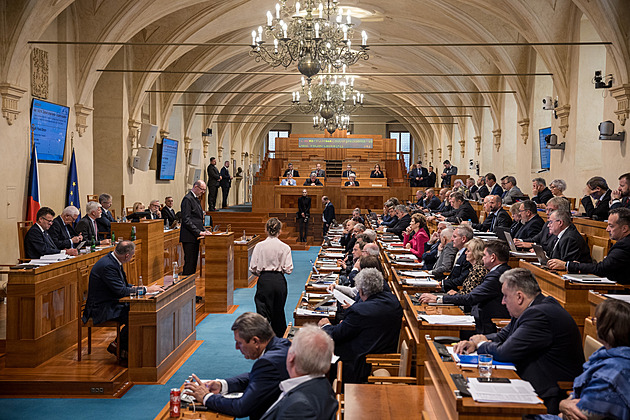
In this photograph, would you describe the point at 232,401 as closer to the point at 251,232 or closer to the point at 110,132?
the point at 110,132

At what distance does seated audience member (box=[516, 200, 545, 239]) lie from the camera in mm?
7477

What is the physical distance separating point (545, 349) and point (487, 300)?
4.53 feet

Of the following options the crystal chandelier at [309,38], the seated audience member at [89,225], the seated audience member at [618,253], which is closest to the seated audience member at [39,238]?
the seated audience member at [89,225]

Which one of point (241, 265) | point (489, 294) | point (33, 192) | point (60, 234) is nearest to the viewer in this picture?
point (489, 294)

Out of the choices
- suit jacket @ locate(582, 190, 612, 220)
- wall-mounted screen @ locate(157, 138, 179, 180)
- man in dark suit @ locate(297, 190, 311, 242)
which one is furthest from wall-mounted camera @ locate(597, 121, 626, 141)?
wall-mounted screen @ locate(157, 138, 179, 180)

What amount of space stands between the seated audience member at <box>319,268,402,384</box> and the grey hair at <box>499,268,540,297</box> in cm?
115

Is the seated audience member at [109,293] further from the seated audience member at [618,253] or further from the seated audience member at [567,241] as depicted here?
the seated audience member at [618,253]

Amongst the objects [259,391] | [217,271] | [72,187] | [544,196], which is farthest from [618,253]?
[72,187]

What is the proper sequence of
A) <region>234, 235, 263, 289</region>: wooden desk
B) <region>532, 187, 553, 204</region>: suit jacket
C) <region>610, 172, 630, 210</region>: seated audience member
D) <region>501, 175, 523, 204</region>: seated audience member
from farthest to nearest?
<region>234, 235, 263, 289</region>: wooden desk
<region>501, 175, 523, 204</region>: seated audience member
<region>532, 187, 553, 204</region>: suit jacket
<region>610, 172, 630, 210</region>: seated audience member

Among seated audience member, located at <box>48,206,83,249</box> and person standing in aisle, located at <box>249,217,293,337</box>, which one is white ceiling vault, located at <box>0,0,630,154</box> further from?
person standing in aisle, located at <box>249,217,293,337</box>

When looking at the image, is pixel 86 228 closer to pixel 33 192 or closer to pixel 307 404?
pixel 33 192

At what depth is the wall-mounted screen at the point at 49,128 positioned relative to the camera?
1077 cm

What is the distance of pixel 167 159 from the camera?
1855 cm

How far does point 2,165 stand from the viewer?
9531mm
